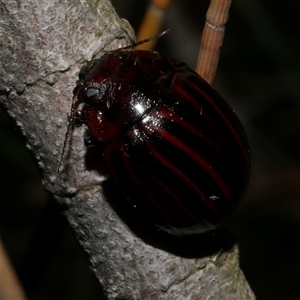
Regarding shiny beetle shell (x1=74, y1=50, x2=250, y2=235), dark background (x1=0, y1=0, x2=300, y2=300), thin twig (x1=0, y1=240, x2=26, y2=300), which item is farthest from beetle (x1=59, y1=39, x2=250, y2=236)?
dark background (x1=0, y1=0, x2=300, y2=300)

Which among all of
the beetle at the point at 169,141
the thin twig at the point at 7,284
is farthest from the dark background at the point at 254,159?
the thin twig at the point at 7,284

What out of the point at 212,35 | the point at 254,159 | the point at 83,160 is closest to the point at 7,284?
the point at 83,160

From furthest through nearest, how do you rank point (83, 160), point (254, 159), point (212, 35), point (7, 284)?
point (254, 159), point (212, 35), point (83, 160), point (7, 284)

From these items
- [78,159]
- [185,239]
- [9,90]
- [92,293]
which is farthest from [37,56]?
[92,293]

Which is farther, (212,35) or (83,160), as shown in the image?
(212,35)

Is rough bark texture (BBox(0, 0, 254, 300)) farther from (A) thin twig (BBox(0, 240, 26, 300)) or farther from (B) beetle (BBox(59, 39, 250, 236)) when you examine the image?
(A) thin twig (BBox(0, 240, 26, 300))

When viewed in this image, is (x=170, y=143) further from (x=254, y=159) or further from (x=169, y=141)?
(x=254, y=159)

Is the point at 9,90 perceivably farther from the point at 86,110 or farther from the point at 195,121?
the point at 195,121
